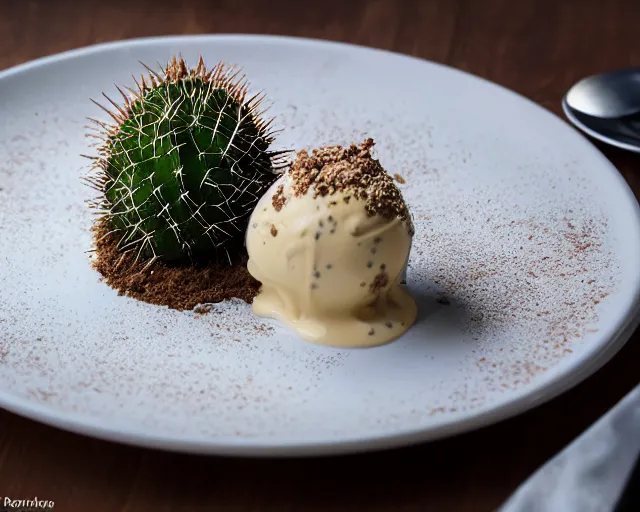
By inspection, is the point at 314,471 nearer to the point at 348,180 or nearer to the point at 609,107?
the point at 348,180

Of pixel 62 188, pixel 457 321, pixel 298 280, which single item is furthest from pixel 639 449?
pixel 62 188

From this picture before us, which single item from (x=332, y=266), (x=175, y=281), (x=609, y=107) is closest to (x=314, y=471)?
(x=332, y=266)

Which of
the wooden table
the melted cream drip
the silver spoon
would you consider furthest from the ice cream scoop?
the silver spoon

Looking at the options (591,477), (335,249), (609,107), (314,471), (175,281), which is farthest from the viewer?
(609,107)

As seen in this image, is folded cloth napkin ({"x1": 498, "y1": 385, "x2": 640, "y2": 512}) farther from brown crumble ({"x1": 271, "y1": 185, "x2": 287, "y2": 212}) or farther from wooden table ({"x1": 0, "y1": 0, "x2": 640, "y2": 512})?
brown crumble ({"x1": 271, "y1": 185, "x2": 287, "y2": 212})

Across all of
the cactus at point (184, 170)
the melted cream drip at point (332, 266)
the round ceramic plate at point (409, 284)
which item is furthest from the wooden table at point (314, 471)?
the cactus at point (184, 170)

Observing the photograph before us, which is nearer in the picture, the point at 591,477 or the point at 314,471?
the point at 591,477

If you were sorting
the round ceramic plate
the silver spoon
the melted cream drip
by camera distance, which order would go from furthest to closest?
the silver spoon < the melted cream drip < the round ceramic plate

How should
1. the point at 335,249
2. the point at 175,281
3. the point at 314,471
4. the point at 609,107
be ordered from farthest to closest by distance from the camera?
the point at 609,107
the point at 175,281
the point at 335,249
the point at 314,471
